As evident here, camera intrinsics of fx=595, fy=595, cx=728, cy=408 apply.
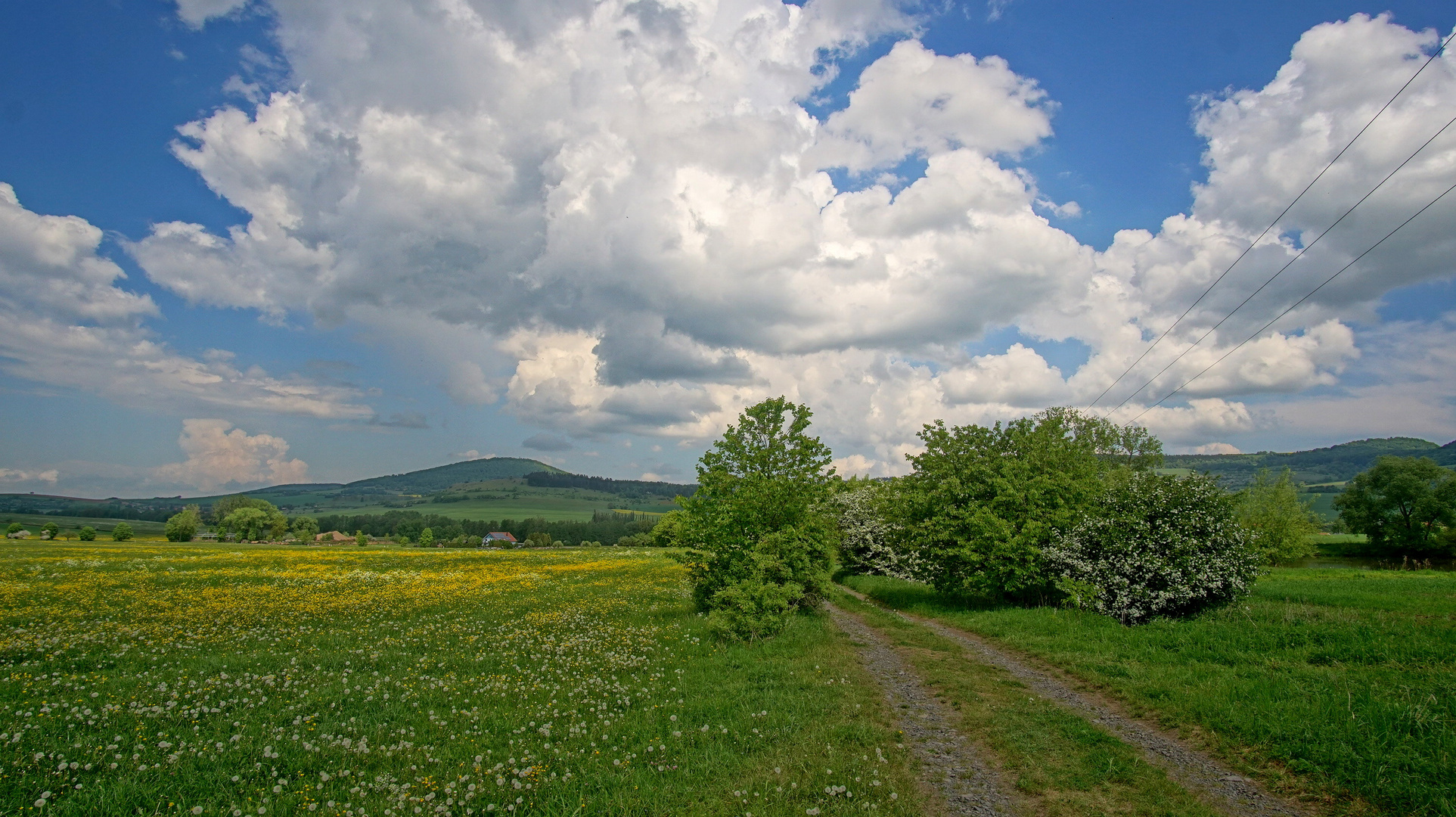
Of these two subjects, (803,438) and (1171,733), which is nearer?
(1171,733)

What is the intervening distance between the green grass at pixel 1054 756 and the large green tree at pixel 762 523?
6.68 meters

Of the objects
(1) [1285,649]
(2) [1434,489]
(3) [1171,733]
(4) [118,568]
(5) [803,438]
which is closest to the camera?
(3) [1171,733]

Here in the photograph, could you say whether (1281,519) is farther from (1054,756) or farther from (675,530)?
(1054,756)

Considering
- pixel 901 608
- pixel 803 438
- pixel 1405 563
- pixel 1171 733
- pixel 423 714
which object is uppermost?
pixel 803 438

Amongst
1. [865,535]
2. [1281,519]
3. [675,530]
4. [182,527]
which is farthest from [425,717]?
[182,527]

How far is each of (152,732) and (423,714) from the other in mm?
3760

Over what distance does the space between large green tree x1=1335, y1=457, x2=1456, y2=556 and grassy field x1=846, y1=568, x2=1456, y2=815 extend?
6515 cm

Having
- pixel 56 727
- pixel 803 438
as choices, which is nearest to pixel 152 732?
pixel 56 727

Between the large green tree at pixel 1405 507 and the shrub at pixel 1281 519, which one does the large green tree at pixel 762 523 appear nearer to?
the shrub at pixel 1281 519

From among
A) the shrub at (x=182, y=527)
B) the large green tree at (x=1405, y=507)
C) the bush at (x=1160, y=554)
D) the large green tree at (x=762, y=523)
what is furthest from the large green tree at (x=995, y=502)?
the shrub at (x=182, y=527)

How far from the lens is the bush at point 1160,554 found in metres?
18.5

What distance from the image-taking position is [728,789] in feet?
26.4

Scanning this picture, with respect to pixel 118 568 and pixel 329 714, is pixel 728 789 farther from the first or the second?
pixel 118 568

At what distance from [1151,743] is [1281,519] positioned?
7764cm
